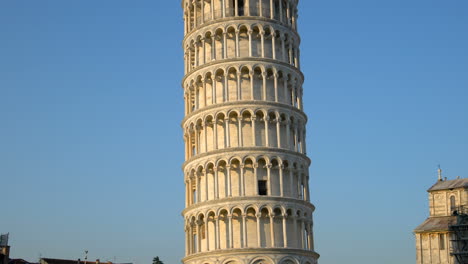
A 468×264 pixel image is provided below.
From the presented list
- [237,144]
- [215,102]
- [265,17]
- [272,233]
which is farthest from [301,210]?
[265,17]

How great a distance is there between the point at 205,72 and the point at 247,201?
11.7m

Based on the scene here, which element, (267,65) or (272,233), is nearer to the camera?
(272,233)

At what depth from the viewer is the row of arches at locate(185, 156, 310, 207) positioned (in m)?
56.6

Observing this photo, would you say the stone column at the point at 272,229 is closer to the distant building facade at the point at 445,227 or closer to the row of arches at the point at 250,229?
the row of arches at the point at 250,229

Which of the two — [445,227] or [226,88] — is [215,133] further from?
[445,227]

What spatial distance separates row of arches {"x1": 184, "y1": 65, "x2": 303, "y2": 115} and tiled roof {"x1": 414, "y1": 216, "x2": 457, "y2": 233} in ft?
103

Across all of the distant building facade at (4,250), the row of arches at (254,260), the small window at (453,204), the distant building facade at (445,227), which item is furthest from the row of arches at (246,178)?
the small window at (453,204)

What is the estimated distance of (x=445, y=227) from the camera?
272 ft

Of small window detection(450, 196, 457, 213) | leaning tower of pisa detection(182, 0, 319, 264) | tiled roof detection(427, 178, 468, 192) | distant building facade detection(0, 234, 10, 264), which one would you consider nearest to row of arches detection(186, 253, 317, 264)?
leaning tower of pisa detection(182, 0, 319, 264)

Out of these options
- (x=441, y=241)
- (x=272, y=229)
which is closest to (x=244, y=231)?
(x=272, y=229)

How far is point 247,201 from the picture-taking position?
5569 centimetres

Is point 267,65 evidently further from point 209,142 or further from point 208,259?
point 208,259

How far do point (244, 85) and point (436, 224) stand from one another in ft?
121

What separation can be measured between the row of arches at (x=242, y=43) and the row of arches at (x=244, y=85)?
1.17 meters
